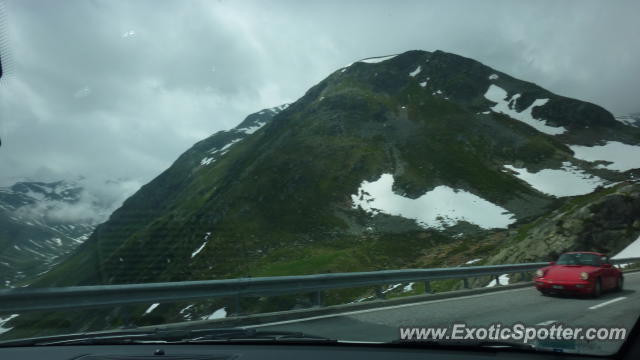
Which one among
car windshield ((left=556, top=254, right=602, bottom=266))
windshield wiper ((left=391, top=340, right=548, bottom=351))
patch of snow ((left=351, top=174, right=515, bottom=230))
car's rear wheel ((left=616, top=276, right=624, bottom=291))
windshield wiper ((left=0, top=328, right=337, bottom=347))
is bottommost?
windshield wiper ((left=391, top=340, right=548, bottom=351))

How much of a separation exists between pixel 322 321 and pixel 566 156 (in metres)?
5.12

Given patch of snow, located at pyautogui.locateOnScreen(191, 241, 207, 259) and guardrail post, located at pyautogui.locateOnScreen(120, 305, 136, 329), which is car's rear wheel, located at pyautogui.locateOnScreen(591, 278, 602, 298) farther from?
patch of snow, located at pyautogui.locateOnScreen(191, 241, 207, 259)

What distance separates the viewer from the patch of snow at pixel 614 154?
788cm

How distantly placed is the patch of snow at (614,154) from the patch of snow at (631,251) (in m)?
2.24

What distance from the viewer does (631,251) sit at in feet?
Result: 18.2

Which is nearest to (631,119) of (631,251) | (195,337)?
(631,251)

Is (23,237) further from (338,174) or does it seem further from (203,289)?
(338,174)

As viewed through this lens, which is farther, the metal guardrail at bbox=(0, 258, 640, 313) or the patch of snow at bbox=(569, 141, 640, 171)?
the patch of snow at bbox=(569, 141, 640, 171)

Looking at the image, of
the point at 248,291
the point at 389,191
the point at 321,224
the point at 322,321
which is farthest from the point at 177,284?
the point at 389,191

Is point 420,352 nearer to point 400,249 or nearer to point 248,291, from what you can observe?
point 248,291

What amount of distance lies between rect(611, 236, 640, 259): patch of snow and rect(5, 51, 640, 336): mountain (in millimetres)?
115

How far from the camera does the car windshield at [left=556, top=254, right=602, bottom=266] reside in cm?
578

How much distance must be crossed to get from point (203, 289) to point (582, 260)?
21.2ft

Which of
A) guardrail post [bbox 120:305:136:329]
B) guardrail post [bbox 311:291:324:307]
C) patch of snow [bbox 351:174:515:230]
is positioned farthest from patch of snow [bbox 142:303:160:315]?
patch of snow [bbox 351:174:515:230]
